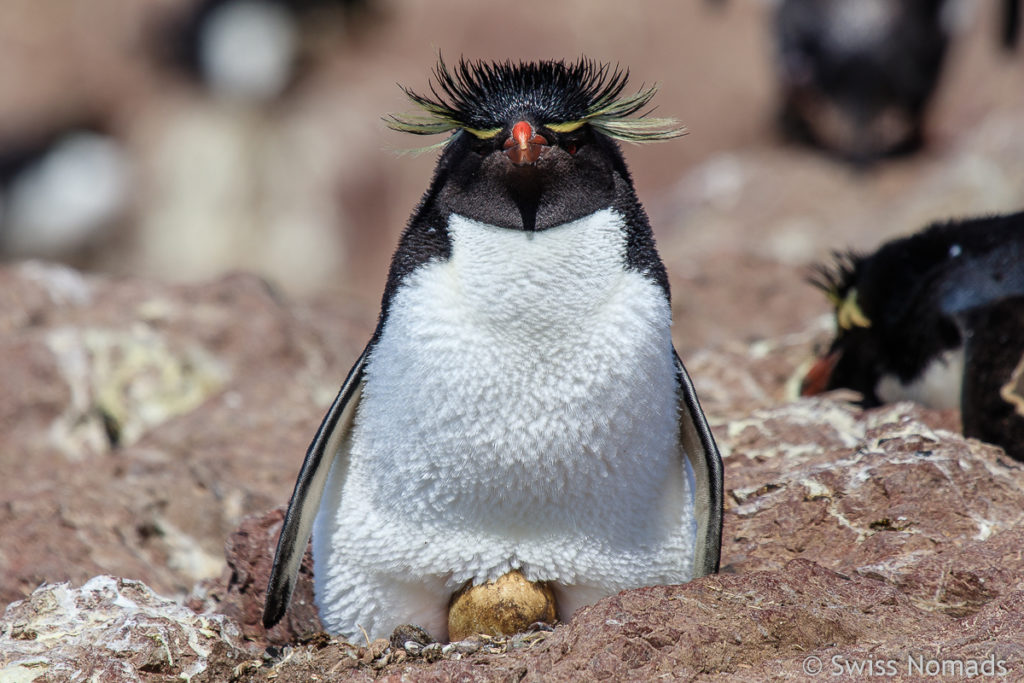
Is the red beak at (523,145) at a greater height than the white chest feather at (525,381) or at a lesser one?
greater

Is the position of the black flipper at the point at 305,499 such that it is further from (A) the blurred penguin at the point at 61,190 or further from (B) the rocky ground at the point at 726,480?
(A) the blurred penguin at the point at 61,190

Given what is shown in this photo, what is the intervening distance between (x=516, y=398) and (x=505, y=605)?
0.54 m

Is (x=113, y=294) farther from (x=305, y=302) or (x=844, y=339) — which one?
(x=844, y=339)

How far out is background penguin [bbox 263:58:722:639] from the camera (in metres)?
2.86

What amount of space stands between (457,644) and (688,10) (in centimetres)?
1190

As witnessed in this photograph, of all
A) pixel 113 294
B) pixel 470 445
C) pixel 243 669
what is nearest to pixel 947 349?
pixel 470 445

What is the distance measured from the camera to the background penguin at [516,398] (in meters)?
2.86

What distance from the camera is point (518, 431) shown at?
285cm

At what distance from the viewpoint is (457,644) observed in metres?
2.83

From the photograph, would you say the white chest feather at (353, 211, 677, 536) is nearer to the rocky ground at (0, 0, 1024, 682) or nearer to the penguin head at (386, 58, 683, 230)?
the penguin head at (386, 58, 683, 230)

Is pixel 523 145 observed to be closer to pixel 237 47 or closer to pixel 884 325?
pixel 884 325

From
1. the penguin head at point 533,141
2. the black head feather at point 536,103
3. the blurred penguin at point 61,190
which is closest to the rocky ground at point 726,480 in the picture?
the penguin head at point 533,141

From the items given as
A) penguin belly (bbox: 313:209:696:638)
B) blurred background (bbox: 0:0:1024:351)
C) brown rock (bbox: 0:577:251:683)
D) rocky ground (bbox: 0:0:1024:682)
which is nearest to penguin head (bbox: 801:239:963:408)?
rocky ground (bbox: 0:0:1024:682)

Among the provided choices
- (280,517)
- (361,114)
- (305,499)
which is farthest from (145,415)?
(361,114)
